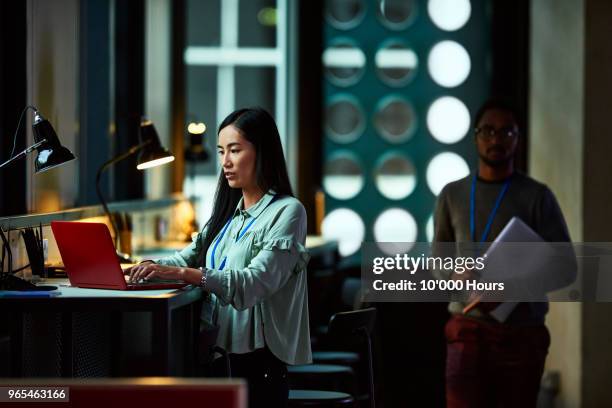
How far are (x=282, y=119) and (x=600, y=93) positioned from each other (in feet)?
9.84

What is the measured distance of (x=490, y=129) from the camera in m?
4.01

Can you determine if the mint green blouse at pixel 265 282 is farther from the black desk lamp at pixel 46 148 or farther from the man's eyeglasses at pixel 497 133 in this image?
the man's eyeglasses at pixel 497 133

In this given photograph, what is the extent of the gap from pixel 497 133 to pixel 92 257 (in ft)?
5.29

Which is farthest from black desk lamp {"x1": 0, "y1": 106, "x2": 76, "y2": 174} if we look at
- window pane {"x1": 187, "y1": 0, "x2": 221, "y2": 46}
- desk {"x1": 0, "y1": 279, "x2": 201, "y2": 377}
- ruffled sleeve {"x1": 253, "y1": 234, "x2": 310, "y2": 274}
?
window pane {"x1": 187, "y1": 0, "x2": 221, "y2": 46}

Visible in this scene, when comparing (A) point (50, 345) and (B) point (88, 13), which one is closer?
(A) point (50, 345)

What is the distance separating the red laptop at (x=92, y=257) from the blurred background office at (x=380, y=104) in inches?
81.4

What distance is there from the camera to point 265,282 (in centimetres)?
314

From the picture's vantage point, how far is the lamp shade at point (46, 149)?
3520 millimetres

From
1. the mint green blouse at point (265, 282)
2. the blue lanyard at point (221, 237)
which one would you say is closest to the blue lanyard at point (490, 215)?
the mint green blouse at point (265, 282)

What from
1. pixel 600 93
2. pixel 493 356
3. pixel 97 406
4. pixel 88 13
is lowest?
pixel 493 356

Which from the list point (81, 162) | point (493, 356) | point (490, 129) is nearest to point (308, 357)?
point (493, 356)

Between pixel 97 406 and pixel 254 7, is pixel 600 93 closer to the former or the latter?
pixel 254 7

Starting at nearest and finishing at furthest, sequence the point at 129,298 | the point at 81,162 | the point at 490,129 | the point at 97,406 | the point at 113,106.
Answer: the point at 97,406, the point at 129,298, the point at 490,129, the point at 81,162, the point at 113,106

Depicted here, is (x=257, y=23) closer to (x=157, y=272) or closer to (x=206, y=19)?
(x=206, y=19)
